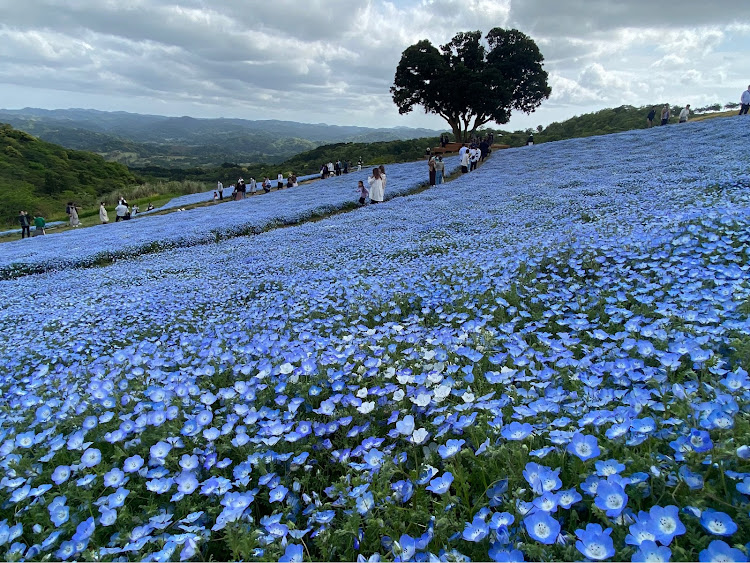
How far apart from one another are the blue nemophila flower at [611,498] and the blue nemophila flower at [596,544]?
0.26 ft

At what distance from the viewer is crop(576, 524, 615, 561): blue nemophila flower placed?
1.34 metres

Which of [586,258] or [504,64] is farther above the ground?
[504,64]

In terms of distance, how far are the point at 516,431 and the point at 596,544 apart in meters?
0.61

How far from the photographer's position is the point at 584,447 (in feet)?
5.83

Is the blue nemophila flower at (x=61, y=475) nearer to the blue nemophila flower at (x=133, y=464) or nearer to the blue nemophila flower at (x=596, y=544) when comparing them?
the blue nemophila flower at (x=133, y=464)

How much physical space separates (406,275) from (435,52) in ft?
132

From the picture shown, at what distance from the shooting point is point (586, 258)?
500cm

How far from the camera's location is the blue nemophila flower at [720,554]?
4.14 feet

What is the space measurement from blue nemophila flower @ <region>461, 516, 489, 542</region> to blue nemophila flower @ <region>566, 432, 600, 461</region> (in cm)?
48

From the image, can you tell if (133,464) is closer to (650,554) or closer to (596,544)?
(596,544)

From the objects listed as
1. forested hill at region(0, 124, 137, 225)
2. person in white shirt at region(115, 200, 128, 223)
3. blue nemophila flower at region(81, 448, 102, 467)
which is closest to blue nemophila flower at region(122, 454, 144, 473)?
blue nemophila flower at region(81, 448, 102, 467)

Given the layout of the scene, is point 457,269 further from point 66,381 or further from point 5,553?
point 5,553

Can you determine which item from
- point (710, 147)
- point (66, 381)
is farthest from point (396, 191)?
point (66, 381)

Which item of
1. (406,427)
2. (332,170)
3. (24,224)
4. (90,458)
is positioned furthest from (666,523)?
(332,170)
